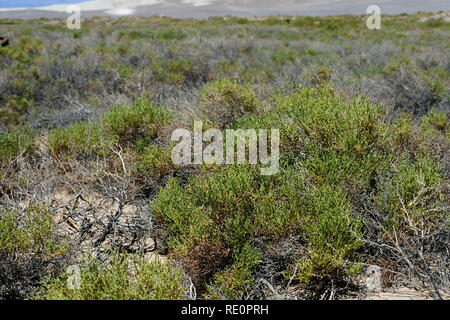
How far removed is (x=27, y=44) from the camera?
11688mm

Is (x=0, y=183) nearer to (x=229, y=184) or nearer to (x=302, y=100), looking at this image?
(x=229, y=184)

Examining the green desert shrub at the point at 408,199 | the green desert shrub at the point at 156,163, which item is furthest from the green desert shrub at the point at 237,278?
the green desert shrub at the point at 156,163

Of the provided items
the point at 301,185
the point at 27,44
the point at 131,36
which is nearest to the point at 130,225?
the point at 301,185

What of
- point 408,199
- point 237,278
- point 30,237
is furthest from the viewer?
point 408,199

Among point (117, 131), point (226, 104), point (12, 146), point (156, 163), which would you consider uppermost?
point (226, 104)

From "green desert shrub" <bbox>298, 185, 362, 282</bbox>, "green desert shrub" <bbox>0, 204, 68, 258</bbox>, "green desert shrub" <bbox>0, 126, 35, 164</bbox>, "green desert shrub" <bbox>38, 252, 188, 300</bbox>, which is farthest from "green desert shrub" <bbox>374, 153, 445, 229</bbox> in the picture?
"green desert shrub" <bbox>0, 126, 35, 164</bbox>

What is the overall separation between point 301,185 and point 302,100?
1.66m

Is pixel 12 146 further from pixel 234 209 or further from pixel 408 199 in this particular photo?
pixel 408 199

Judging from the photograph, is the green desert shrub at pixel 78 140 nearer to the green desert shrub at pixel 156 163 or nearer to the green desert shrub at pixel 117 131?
the green desert shrub at pixel 117 131

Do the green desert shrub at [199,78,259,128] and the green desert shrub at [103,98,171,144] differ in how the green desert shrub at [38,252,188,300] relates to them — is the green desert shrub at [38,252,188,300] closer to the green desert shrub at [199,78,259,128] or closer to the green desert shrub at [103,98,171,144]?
the green desert shrub at [103,98,171,144]

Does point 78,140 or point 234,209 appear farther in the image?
point 78,140

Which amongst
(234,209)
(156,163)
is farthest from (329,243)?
(156,163)
